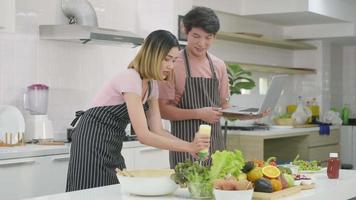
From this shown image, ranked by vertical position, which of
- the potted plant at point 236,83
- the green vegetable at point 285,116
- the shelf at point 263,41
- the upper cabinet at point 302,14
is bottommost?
the green vegetable at point 285,116

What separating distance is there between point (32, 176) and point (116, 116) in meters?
1.42

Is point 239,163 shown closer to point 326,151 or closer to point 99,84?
point 99,84

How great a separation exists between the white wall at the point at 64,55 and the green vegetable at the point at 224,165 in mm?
2728

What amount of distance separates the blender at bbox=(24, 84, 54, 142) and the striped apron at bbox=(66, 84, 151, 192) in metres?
1.75

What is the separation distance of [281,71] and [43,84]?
11.9ft

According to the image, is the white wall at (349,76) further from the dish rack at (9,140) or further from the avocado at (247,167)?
the avocado at (247,167)

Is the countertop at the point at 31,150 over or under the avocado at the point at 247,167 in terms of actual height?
under

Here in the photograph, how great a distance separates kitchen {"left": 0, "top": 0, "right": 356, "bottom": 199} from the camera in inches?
183

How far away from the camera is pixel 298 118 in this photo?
754 centimetres

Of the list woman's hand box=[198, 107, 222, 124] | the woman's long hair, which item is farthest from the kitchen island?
the woman's long hair

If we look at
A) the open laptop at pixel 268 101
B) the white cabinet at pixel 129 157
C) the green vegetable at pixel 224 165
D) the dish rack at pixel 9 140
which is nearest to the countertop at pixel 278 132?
the white cabinet at pixel 129 157

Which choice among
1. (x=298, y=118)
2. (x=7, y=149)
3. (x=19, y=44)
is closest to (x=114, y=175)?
(x=7, y=149)

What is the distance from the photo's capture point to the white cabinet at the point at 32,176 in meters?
3.91

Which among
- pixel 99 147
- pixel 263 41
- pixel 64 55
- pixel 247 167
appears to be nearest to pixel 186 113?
pixel 99 147
